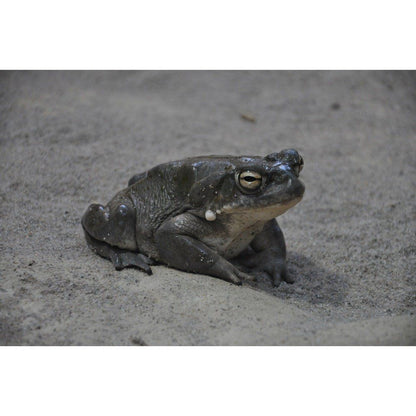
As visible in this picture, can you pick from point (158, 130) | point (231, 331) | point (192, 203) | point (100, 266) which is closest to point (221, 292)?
point (231, 331)

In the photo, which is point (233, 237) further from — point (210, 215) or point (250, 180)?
point (250, 180)

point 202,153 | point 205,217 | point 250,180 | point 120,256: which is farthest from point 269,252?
point 202,153

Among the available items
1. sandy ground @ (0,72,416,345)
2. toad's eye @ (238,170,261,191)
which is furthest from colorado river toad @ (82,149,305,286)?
sandy ground @ (0,72,416,345)

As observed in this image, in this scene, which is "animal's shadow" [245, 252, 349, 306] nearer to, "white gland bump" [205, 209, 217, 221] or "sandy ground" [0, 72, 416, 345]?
"sandy ground" [0, 72, 416, 345]

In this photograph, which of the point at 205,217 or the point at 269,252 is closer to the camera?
the point at 205,217

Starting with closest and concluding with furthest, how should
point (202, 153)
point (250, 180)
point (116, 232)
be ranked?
point (250, 180) → point (116, 232) → point (202, 153)
